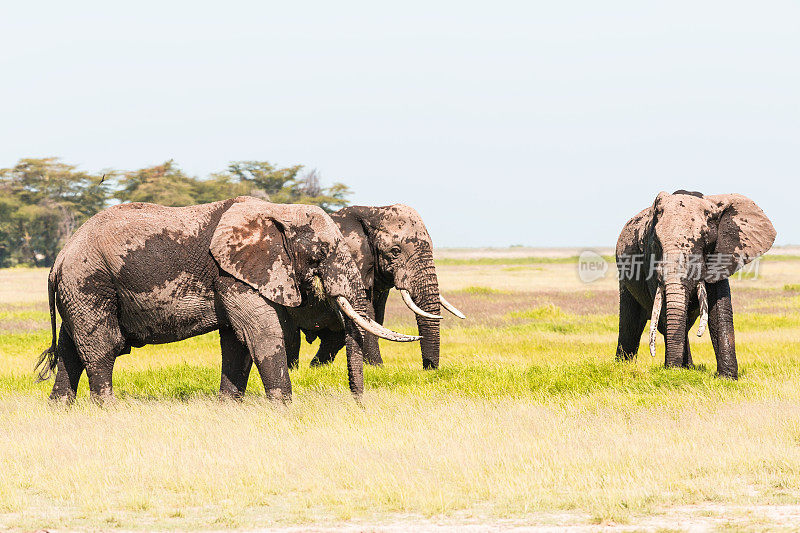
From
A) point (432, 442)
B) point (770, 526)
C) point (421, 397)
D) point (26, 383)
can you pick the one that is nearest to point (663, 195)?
point (421, 397)

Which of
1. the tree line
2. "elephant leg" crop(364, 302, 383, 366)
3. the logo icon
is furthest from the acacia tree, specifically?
"elephant leg" crop(364, 302, 383, 366)

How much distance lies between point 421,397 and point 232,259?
295cm

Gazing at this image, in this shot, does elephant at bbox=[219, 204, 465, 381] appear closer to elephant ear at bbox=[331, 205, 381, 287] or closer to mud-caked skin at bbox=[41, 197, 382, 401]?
elephant ear at bbox=[331, 205, 381, 287]

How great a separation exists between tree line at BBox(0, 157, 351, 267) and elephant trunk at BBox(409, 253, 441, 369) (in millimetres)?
57561

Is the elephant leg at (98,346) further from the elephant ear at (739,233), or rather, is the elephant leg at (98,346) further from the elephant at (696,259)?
the elephant ear at (739,233)

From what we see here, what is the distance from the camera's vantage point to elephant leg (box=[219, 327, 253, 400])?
448 inches

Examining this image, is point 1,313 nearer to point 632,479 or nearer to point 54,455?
point 54,455

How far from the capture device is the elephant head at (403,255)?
47.8ft

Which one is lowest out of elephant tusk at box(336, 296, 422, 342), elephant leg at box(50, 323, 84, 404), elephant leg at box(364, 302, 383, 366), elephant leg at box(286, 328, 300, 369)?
elephant leg at box(364, 302, 383, 366)

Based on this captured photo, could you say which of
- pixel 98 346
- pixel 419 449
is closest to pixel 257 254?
pixel 98 346

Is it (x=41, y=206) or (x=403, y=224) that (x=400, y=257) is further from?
(x=41, y=206)

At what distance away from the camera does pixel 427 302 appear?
47.6 feet

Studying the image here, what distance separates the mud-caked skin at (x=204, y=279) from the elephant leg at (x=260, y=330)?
0.01 m

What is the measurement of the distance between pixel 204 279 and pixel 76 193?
70891 mm
